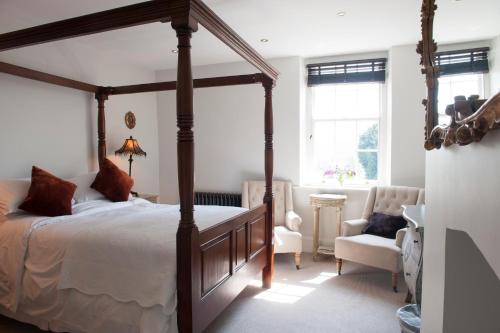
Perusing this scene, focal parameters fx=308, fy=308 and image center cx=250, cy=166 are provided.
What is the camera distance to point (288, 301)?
2908 millimetres

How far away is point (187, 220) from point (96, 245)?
2.31ft

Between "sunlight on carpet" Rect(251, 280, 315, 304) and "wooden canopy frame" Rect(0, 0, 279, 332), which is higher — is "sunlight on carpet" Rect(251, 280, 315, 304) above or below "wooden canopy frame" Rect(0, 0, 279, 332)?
below

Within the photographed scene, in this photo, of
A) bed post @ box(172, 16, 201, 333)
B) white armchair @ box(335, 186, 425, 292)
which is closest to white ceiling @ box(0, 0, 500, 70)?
bed post @ box(172, 16, 201, 333)

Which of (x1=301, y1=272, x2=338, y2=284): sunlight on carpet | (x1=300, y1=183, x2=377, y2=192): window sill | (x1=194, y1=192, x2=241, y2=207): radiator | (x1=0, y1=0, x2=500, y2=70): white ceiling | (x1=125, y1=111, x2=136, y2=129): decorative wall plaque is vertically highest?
(x1=0, y1=0, x2=500, y2=70): white ceiling

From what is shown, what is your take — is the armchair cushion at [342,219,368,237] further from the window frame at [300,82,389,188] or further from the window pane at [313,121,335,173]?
the window pane at [313,121,335,173]

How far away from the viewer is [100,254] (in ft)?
6.68

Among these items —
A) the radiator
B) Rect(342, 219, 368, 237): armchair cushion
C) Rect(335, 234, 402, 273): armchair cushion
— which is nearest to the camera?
Rect(335, 234, 402, 273): armchair cushion

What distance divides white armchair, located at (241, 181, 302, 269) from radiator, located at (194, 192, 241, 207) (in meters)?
0.23

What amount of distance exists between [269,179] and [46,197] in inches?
82.1

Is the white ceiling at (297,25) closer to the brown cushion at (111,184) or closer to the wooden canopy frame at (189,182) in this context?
the wooden canopy frame at (189,182)

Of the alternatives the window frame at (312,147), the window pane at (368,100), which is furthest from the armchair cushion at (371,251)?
the window pane at (368,100)

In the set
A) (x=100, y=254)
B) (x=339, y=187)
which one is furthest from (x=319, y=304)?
(x=100, y=254)

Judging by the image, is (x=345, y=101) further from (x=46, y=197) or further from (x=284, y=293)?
(x=46, y=197)

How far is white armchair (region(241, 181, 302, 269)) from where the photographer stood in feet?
11.9
